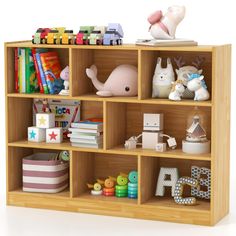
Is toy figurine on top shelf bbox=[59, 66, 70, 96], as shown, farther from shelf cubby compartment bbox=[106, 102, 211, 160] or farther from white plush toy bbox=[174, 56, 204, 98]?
white plush toy bbox=[174, 56, 204, 98]

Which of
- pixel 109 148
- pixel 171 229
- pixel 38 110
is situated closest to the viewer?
pixel 171 229

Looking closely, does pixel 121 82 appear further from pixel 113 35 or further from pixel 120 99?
pixel 113 35

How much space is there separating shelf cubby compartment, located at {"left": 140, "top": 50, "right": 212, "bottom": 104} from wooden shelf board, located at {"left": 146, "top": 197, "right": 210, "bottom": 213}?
0.67 meters

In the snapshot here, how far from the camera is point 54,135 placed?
229 inches

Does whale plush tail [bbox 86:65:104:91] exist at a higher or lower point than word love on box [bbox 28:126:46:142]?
higher

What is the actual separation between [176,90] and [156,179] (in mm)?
697

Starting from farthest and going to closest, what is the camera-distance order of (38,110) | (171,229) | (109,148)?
1. (38,110)
2. (109,148)
3. (171,229)

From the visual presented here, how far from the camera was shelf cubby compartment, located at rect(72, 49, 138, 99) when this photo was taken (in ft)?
18.5

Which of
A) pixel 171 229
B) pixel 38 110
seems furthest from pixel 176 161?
pixel 38 110

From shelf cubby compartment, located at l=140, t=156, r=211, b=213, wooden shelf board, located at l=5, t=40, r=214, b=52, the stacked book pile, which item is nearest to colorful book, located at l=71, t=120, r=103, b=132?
the stacked book pile

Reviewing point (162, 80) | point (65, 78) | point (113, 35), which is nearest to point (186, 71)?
point (162, 80)

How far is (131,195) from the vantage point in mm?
5668

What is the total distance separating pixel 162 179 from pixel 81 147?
574 millimetres
